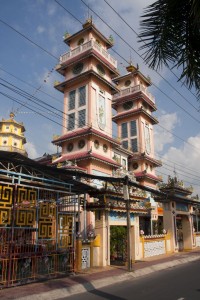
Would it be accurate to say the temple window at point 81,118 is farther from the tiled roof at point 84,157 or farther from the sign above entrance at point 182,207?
the sign above entrance at point 182,207

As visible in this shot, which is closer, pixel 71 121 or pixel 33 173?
pixel 33 173

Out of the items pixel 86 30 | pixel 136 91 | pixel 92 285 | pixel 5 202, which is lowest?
pixel 92 285

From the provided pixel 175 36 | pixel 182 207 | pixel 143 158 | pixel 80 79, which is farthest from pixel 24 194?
pixel 143 158

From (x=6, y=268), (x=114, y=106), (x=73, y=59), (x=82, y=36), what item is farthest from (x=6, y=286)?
(x=114, y=106)

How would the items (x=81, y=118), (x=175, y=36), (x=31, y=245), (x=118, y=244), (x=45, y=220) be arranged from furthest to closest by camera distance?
(x=81, y=118) < (x=118, y=244) < (x=31, y=245) < (x=45, y=220) < (x=175, y=36)

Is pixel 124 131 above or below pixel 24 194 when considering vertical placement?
above

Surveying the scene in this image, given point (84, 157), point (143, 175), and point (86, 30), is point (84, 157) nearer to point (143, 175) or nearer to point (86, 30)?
point (143, 175)

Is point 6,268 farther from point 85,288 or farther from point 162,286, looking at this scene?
point 162,286

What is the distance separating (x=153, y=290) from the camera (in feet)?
32.0

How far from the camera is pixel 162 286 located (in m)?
10.5

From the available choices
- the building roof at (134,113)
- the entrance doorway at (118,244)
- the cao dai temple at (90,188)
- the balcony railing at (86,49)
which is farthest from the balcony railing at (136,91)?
A: the entrance doorway at (118,244)

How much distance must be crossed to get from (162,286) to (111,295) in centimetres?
229

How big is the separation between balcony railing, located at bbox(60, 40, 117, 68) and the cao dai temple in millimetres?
109

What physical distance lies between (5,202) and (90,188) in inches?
212
